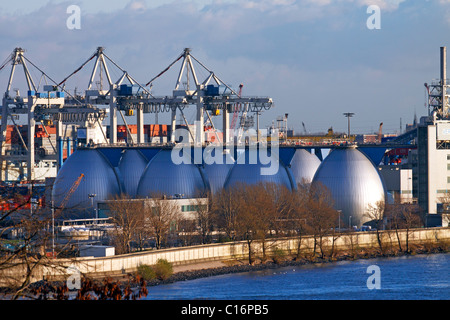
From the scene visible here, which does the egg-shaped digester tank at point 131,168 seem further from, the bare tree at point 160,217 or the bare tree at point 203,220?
the bare tree at point 160,217

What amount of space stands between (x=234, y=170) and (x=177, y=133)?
35.1 m

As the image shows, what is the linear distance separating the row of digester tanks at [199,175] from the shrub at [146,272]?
18.0 metres

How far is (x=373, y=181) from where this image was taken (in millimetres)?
56281

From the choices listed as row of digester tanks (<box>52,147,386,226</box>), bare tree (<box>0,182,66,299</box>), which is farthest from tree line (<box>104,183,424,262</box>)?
bare tree (<box>0,182,66,299</box>)

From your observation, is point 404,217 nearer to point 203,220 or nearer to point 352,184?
point 352,184

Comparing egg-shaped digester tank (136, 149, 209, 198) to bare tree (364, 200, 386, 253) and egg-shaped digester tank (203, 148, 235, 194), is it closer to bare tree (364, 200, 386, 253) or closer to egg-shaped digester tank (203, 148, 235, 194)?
egg-shaped digester tank (203, 148, 235, 194)

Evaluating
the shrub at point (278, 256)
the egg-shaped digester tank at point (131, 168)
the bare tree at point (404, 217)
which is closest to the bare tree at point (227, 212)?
the shrub at point (278, 256)

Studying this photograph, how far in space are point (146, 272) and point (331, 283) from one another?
7.44 meters

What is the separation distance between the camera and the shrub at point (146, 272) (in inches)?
1414

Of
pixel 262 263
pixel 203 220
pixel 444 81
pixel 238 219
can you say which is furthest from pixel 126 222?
pixel 444 81

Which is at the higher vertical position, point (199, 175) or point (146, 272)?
point (199, 175)

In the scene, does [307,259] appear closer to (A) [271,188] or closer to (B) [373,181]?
(A) [271,188]

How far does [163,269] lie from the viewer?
36750 millimetres
